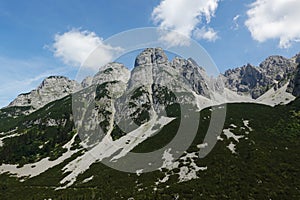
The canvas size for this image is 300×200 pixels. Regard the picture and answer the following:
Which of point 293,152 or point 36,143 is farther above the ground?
Result: point 36,143

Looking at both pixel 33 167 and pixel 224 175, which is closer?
pixel 224 175

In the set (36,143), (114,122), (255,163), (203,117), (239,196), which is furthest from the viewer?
(114,122)

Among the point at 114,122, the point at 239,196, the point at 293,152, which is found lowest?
the point at 239,196

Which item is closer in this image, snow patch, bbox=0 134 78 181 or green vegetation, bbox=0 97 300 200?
green vegetation, bbox=0 97 300 200

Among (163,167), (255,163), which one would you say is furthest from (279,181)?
(163,167)

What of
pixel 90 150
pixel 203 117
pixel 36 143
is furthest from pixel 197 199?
pixel 36 143

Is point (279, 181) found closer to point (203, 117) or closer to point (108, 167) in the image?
point (108, 167)

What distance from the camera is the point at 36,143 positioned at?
538 feet

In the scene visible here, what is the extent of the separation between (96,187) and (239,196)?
39.4m

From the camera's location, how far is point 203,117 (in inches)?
4525

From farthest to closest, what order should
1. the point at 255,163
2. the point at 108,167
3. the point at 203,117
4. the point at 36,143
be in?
the point at 36,143, the point at 203,117, the point at 108,167, the point at 255,163

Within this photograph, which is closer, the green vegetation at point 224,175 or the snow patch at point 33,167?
the green vegetation at point 224,175

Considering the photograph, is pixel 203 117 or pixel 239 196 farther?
pixel 203 117

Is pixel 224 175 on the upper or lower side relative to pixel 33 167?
lower
